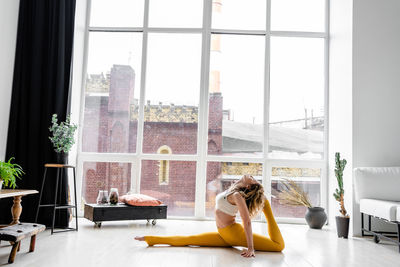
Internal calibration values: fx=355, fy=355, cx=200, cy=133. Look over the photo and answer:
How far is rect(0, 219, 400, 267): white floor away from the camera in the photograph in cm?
287

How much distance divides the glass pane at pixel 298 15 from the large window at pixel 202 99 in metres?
0.02

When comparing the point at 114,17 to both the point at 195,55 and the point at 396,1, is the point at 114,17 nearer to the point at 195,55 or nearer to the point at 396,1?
the point at 195,55

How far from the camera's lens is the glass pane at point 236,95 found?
5309 millimetres

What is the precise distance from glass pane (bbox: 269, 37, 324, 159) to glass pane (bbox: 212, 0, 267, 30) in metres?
0.38

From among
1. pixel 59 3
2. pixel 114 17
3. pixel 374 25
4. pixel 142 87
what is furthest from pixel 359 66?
pixel 59 3

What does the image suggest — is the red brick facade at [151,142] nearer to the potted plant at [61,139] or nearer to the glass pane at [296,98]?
the glass pane at [296,98]

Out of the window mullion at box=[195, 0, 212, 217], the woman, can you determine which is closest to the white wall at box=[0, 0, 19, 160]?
the woman

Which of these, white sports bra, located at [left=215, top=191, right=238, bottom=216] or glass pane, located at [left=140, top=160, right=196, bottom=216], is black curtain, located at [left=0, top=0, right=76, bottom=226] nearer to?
glass pane, located at [left=140, top=160, right=196, bottom=216]

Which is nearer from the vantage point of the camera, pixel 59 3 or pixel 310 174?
pixel 59 3

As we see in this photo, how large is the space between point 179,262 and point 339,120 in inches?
122

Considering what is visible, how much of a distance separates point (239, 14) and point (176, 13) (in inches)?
38.4

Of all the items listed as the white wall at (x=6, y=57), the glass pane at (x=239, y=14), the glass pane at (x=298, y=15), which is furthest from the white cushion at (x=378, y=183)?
the white wall at (x=6, y=57)

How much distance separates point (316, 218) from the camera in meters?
4.62

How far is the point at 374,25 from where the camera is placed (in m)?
4.53
